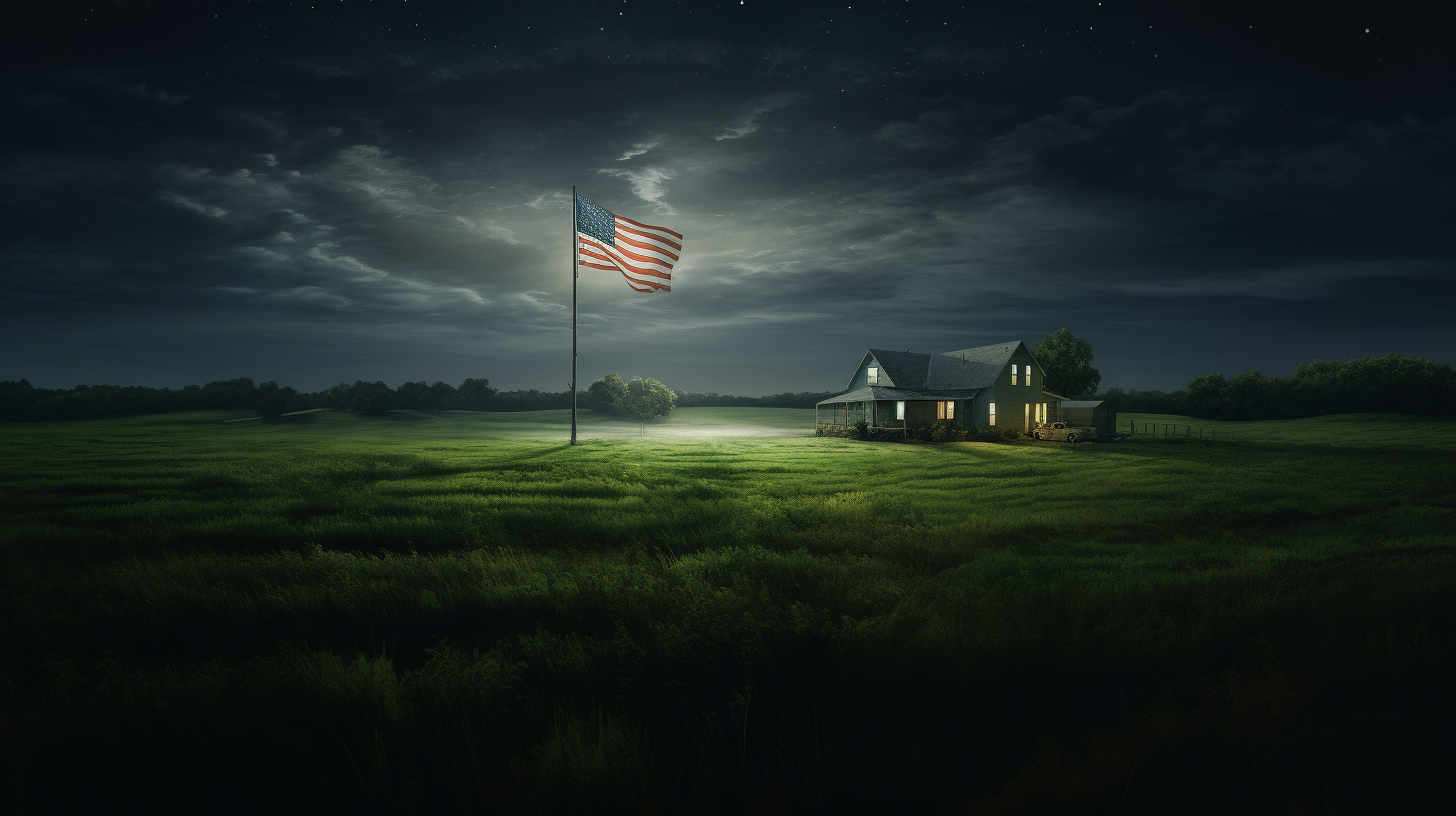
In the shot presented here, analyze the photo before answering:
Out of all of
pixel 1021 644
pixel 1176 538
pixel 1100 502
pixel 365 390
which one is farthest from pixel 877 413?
pixel 365 390

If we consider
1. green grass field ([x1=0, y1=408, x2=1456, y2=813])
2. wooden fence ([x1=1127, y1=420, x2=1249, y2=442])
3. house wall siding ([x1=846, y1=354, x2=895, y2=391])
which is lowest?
green grass field ([x1=0, y1=408, x2=1456, y2=813])

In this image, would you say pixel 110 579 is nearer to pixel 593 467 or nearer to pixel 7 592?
pixel 7 592

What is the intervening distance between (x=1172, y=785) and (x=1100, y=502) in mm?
12368

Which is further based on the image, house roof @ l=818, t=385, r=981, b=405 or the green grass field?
house roof @ l=818, t=385, r=981, b=405

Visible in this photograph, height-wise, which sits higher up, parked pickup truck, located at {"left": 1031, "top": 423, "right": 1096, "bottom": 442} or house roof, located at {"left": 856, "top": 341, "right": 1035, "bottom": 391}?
house roof, located at {"left": 856, "top": 341, "right": 1035, "bottom": 391}

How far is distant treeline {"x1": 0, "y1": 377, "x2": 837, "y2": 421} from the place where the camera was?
214 ft

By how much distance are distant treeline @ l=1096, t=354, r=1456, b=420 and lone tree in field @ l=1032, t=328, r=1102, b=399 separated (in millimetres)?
38678

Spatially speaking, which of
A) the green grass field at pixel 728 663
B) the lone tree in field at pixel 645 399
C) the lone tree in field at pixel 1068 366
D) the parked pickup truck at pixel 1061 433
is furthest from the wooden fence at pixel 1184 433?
the lone tree in field at pixel 645 399

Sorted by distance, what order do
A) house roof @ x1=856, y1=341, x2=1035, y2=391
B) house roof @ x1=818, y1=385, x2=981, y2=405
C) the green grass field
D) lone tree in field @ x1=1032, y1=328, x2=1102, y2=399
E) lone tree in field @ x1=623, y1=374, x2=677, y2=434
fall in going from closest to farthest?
the green grass field < house roof @ x1=818, y1=385, x2=981, y2=405 < house roof @ x1=856, y1=341, x2=1035, y2=391 < lone tree in field @ x1=1032, y1=328, x2=1102, y2=399 < lone tree in field @ x1=623, y1=374, x2=677, y2=434

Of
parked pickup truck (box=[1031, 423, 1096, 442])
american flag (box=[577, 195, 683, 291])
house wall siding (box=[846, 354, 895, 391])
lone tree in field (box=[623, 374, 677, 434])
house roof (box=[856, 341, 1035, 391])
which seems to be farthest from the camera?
lone tree in field (box=[623, 374, 677, 434])

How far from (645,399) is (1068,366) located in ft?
167

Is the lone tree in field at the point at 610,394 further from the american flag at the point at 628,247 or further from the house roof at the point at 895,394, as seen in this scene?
the american flag at the point at 628,247

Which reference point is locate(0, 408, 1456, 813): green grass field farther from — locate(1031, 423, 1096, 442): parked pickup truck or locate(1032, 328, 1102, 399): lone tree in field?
locate(1032, 328, 1102, 399): lone tree in field

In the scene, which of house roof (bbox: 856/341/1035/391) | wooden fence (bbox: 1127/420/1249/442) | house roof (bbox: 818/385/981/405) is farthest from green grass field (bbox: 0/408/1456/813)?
wooden fence (bbox: 1127/420/1249/442)
